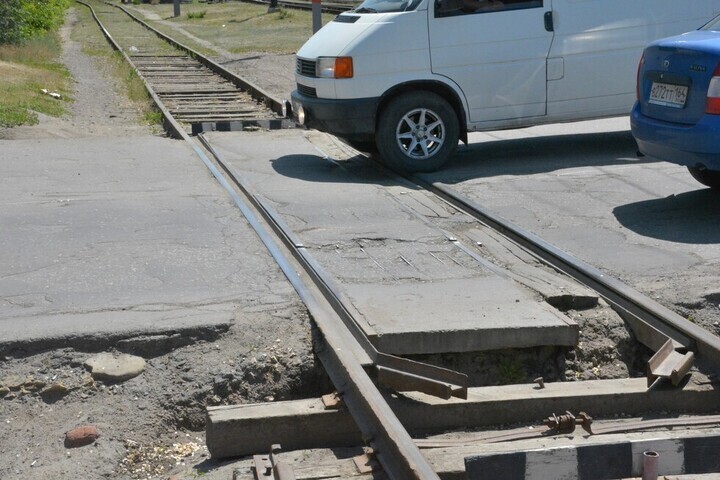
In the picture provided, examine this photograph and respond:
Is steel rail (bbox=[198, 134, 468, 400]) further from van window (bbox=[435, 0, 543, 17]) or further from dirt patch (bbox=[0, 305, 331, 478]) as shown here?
van window (bbox=[435, 0, 543, 17])

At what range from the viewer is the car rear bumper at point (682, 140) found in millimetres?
7698

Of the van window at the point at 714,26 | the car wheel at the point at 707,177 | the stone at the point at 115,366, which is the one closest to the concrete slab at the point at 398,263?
the stone at the point at 115,366

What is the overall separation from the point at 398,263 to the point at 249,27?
32867mm

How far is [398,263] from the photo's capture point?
22.9 feet

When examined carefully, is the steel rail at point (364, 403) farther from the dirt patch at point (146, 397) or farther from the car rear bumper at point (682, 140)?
the car rear bumper at point (682, 140)

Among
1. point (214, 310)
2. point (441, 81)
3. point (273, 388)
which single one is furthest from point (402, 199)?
point (273, 388)

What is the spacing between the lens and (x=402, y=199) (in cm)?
921

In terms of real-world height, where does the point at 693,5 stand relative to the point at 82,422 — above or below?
above

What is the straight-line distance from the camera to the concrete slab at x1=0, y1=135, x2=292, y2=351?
18.9 ft

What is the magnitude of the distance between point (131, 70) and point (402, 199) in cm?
1507

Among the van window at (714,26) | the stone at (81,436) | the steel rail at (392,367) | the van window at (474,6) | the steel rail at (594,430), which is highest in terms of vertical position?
the van window at (474,6)

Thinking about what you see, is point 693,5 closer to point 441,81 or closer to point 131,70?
point 441,81

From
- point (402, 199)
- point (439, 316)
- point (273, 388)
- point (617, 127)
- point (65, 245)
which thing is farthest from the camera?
point (617, 127)

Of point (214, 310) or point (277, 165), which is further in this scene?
point (277, 165)
